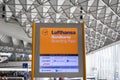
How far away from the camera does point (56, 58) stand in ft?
24.0

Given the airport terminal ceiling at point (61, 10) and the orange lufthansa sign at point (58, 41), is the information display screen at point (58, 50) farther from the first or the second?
the airport terminal ceiling at point (61, 10)

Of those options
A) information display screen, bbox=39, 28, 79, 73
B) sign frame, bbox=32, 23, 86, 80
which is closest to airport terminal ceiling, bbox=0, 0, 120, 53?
sign frame, bbox=32, 23, 86, 80

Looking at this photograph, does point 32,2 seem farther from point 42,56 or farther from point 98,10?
point 42,56

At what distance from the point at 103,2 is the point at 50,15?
1084cm

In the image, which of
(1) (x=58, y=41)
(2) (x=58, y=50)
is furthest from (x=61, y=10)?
(2) (x=58, y=50)

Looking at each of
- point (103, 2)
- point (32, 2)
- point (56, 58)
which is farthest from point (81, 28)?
point (32, 2)

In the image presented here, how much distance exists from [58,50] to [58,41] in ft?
0.76

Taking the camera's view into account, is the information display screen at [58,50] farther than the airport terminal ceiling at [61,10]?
No

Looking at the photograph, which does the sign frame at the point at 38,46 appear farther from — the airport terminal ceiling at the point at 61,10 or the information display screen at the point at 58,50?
the airport terminal ceiling at the point at 61,10

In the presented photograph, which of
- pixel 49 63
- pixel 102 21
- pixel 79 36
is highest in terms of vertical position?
pixel 102 21

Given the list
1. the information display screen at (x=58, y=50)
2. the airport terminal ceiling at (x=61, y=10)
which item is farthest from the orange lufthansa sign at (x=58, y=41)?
the airport terminal ceiling at (x=61, y=10)

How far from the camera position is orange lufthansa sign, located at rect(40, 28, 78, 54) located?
24.3 feet

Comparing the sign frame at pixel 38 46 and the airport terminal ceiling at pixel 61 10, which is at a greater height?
the airport terminal ceiling at pixel 61 10

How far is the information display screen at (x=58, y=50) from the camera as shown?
289 inches
